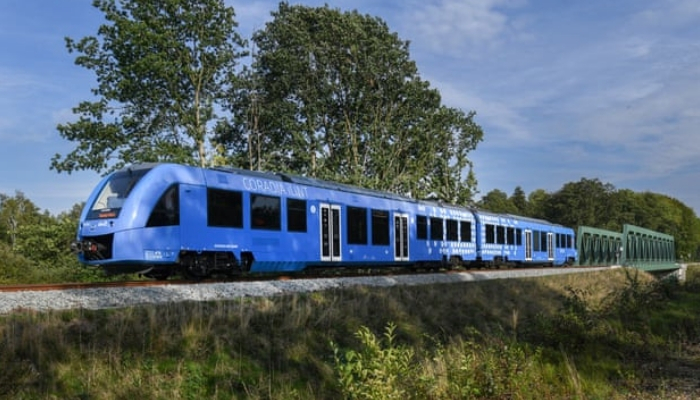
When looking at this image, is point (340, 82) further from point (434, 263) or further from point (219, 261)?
point (219, 261)

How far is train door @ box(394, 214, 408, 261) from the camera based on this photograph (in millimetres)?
23547

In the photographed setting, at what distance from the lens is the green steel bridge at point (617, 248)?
189 feet

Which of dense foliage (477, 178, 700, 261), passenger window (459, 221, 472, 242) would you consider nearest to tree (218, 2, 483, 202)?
passenger window (459, 221, 472, 242)

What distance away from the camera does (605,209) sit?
3752 inches

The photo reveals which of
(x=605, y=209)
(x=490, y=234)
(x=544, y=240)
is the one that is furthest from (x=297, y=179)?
(x=605, y=209)

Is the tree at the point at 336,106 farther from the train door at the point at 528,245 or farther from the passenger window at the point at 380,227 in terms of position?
the passenger window at the point at 380,227

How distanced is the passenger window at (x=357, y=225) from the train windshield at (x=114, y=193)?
25.8 feet

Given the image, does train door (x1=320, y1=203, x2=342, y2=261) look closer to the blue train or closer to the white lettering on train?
the blue train

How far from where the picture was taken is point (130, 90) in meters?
30.3

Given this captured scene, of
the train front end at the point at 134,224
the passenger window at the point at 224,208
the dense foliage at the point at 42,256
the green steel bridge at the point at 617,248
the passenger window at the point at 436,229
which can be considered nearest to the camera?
the train front end at the point at 134,224

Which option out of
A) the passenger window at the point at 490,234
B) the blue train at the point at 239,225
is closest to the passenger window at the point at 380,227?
the blue train at the point at 239,225

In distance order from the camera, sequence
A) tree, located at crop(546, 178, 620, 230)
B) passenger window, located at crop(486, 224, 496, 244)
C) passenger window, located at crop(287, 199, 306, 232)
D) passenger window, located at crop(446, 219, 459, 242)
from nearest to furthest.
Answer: passenger window, located at crop(287, 199, 306, 232) → passenger window, located at crop(446, 219, 459, 242) → passenger window, located at crop(486, 224, 496, 244) → tree, located at crop(546, 178, 620, 230)

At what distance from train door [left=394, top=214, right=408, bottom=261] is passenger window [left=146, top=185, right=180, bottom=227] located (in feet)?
34.6

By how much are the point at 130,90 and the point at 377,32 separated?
1635 centimetres
